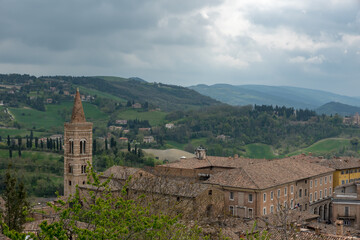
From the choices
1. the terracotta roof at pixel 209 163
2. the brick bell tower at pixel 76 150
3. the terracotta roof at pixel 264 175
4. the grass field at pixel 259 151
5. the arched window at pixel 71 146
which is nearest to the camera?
the terracotta roof at pixel 264 175

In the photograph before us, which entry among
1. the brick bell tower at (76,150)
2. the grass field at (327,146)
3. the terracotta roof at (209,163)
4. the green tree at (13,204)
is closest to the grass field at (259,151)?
the grass field at (327,146)

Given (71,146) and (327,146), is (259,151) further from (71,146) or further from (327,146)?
(71,146)

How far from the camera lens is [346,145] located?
172m

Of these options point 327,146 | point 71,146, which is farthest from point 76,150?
point 327,146

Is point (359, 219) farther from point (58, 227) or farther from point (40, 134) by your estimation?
point (40, 134)

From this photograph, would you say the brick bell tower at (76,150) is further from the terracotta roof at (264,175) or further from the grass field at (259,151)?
the grass field at (259,151)

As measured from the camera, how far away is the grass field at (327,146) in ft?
550

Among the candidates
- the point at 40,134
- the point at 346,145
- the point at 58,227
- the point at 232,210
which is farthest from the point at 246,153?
the point at 58,227

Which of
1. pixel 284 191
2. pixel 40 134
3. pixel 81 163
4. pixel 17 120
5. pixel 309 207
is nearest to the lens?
pixel 284 191

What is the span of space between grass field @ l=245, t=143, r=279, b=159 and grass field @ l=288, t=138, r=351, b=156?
7.82 meters

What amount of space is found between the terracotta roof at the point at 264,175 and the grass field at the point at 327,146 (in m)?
93.5

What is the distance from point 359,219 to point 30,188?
60.8 metres

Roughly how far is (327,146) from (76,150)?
390ft

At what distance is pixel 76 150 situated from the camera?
75500 mm
